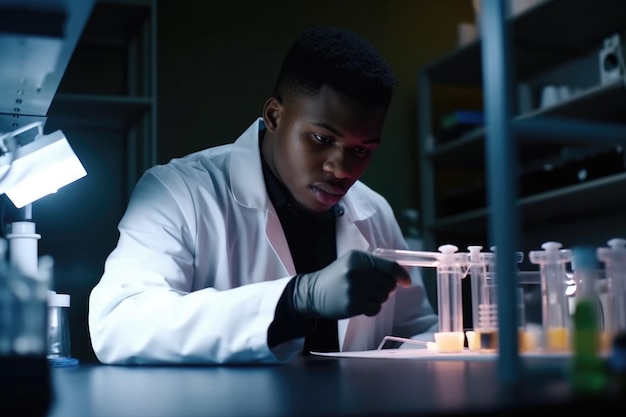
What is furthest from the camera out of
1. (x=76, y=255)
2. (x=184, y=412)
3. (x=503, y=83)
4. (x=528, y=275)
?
(x=76, y=255)

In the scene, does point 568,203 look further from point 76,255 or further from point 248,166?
point 76,255

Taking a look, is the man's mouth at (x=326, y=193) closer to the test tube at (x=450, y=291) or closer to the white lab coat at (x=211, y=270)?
the white lab coat at (x=211, y=270)

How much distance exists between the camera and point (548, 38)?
3.28 meters

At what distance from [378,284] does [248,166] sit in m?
0.76

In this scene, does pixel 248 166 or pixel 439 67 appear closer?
pixel 248 166

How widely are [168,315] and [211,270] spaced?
44cm

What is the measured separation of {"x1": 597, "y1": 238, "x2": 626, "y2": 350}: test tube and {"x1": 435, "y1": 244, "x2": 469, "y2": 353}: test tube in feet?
1.05

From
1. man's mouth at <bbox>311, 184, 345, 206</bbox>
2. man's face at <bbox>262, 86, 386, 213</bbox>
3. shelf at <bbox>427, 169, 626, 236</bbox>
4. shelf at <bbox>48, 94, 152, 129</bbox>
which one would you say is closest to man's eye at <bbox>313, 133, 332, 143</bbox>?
man's face at <bbox>262, 86, 386, 213</bbox>

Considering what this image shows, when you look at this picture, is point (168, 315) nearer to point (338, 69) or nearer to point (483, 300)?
point (483, 300)

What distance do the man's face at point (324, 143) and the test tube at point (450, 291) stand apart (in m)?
0.35

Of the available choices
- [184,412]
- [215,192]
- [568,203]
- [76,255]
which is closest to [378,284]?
[184,412]

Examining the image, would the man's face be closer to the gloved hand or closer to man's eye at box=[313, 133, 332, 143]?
man's eye at box=[313, 133, 332, 143]

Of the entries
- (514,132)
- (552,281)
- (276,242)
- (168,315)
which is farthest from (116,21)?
(514,132)

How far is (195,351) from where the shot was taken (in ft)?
4.01
